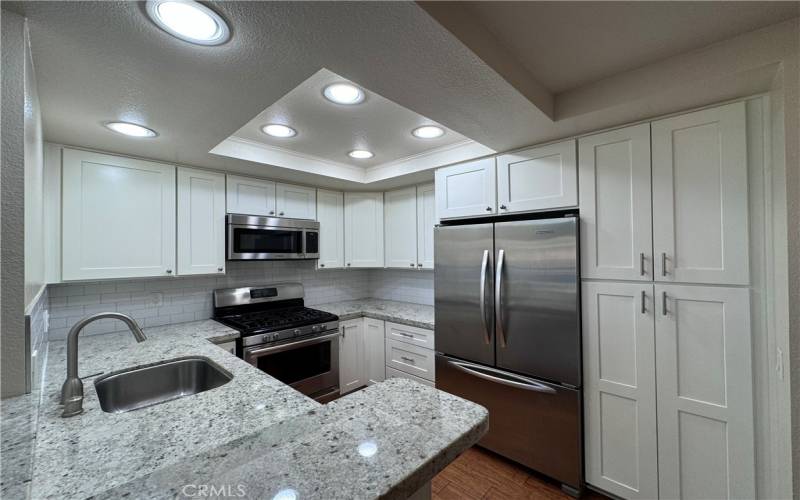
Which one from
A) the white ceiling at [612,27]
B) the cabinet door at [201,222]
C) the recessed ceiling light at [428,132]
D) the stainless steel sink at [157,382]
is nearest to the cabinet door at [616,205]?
the white ceiling at [612,27]

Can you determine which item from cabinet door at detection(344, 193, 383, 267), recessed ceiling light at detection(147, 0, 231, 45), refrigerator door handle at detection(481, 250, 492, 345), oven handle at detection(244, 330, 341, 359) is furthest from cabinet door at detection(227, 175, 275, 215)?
refrigerator door handle at detection(481, 250, 492, 345)

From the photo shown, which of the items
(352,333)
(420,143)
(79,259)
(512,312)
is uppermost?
(420,143)

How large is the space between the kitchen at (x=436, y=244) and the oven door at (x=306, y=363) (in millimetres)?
23

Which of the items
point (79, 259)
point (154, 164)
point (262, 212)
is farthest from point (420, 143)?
point (79, 259)

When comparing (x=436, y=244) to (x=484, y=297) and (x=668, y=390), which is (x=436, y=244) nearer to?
(x=484, y=297)

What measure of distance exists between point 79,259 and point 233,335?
41.2 inches

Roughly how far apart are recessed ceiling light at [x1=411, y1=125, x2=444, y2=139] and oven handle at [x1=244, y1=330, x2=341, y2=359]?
6.21 ft

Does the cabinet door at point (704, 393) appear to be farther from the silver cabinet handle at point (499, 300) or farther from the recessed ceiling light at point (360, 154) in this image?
the recessed ceiling light at point (360, 154)

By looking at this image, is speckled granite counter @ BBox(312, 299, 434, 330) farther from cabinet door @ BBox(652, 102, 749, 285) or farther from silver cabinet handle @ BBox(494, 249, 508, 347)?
cabinet door @ BBox(652, 102, 749, 285)

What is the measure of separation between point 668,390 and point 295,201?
3.14 meters

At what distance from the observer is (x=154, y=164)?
2.36 metres

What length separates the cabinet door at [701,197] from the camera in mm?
1506

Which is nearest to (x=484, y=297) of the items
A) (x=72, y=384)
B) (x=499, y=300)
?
(x=499, y=300)

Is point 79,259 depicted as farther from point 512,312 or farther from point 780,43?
point 780,43
